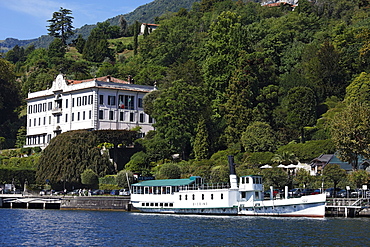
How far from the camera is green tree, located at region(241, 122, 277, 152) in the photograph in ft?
280

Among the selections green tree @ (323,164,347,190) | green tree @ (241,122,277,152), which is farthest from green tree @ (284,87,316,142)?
green tree @ (323,164,347,190)

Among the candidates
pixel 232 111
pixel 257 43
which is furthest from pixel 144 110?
pixel 257 43

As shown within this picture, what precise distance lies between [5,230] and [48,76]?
87646 millimetres

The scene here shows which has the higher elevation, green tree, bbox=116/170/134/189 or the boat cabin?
green tree, bbox=116/170/134/189

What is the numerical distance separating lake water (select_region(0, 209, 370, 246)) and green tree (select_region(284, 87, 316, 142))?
97.3 ft

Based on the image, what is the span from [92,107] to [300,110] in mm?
36011

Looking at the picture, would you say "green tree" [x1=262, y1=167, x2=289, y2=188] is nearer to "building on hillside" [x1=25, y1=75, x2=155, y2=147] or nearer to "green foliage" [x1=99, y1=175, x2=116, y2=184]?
"green foliage" [x1=99, y1=175, x2=116, y2=184]

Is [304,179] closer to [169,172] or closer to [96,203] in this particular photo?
[169,172]

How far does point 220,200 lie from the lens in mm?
67562

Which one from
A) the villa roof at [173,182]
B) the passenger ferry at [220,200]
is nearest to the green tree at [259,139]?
the passenger ferry at [220,200]

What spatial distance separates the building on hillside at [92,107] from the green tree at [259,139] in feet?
92.1

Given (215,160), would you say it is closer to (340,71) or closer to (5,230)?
(340,71)

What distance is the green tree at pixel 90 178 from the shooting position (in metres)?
89.4

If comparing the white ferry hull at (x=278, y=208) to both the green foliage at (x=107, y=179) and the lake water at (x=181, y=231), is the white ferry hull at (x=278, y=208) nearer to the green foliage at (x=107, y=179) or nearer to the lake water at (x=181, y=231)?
the lake water at (x=181, y=231)
